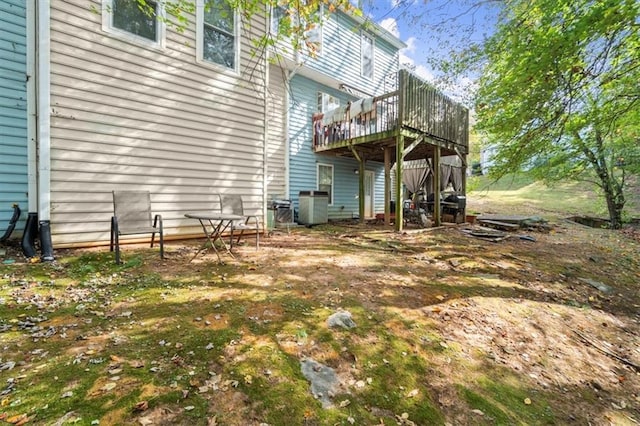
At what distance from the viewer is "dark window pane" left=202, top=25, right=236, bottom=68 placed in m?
5.70

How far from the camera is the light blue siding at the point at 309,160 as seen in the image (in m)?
9.67

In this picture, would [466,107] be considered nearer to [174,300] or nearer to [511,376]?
[511,376]

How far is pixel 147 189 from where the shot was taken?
496 cm

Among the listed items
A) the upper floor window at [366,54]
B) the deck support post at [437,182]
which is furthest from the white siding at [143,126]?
the upper floor window at [366,54]

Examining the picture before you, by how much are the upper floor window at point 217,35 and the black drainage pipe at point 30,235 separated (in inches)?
153

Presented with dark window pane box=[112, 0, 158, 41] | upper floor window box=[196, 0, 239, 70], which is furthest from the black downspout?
upper floor window box=[196, 0, 239, 70]

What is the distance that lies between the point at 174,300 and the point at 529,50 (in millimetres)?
5993

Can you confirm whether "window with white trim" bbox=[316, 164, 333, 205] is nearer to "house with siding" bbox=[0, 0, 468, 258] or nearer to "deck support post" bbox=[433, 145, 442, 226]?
"house with siding" bbox=[0, 0, 468, 258]

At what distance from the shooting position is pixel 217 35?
19.1 feet

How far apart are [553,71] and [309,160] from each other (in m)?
7.09

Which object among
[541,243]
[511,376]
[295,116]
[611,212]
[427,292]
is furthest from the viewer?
[611,212]

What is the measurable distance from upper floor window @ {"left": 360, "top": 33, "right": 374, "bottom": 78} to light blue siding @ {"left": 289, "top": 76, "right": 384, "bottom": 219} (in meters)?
1.56

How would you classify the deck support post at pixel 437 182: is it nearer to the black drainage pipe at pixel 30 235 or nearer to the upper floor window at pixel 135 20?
the upper floor window at pixel 135 20

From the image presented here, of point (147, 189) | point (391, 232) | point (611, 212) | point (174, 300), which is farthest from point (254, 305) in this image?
point (611, 212)
